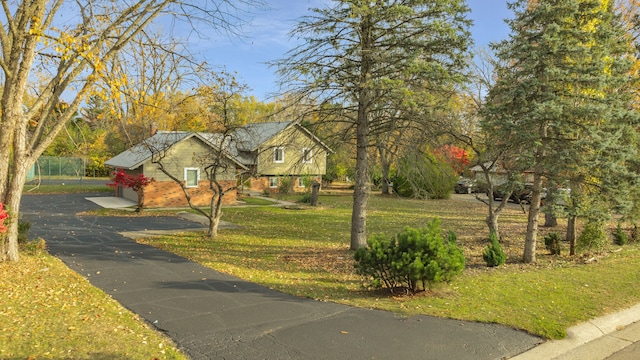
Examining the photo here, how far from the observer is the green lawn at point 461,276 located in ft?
24.1

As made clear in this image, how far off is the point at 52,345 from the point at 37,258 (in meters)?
6.26

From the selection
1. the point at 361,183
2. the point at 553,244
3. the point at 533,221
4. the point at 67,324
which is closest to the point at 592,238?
the point at 553,244

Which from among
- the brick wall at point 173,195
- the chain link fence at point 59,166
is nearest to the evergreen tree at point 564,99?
the brick wall at point 173,195

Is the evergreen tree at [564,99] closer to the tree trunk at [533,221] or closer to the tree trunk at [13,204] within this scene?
the tree trunk at [533,221]

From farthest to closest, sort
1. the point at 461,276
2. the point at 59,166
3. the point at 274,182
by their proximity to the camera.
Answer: the point at 59,166 < the point at 274,182 < the point at 461,276

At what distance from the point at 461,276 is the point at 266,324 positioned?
5.43 meters

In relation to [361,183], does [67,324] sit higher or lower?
lower

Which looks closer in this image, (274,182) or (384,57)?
(384,57)

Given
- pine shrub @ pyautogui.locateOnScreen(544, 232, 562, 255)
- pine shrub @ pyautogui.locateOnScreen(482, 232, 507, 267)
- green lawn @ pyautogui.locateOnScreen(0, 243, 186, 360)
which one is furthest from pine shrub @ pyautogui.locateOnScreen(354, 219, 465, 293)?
pine shrub @ pyautogui.locateOnScreen(544, 232, 562, 255)

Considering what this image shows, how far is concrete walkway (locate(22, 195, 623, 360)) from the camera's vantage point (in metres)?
5.56

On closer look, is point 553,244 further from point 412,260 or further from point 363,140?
point 412,260

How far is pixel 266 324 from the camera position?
6449 millimetres

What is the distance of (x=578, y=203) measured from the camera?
11688 mm

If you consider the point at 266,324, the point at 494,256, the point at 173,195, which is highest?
the point at 173,195
